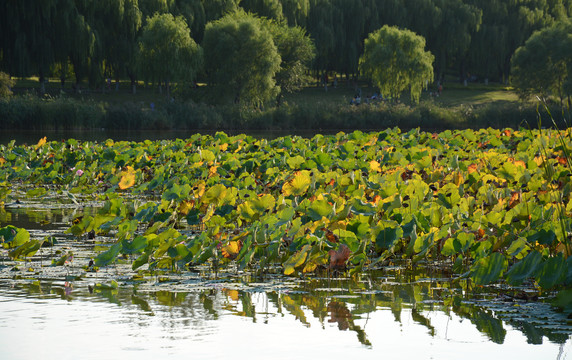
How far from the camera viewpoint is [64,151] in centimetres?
1316

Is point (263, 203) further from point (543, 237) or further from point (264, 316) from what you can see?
point (543, 237)

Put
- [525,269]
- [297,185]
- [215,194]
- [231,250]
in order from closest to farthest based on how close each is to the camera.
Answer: [525,269], [231,250], [297,185], [215,194]

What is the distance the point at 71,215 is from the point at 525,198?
4636mm

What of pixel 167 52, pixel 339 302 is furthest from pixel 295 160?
pixel 167 52

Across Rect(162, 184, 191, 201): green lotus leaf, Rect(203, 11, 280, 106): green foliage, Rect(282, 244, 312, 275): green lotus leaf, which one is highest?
Rect(203, 11, 280, 106): green foliage

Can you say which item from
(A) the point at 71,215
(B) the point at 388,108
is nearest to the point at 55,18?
(B) the point at 388,108

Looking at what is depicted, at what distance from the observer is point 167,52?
4688cm

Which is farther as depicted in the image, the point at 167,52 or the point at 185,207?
the point at 167,52

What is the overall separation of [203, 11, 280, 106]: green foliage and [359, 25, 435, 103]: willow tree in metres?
9.41

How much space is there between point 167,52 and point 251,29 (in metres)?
5.45

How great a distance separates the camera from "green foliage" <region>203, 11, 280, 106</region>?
49.2m

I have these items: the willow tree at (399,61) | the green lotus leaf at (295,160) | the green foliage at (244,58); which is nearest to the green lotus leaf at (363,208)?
the green lotus leaf at (295,160)

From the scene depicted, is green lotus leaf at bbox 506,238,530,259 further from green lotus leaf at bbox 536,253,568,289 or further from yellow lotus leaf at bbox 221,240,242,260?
yellow lotus leaf at bbox 221,240,242,260

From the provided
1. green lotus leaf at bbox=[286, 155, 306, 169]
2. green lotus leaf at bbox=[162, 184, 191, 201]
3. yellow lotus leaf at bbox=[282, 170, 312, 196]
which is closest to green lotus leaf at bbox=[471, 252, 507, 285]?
yellow lotus leaf at bbox=[282, 170, 312, 196]
